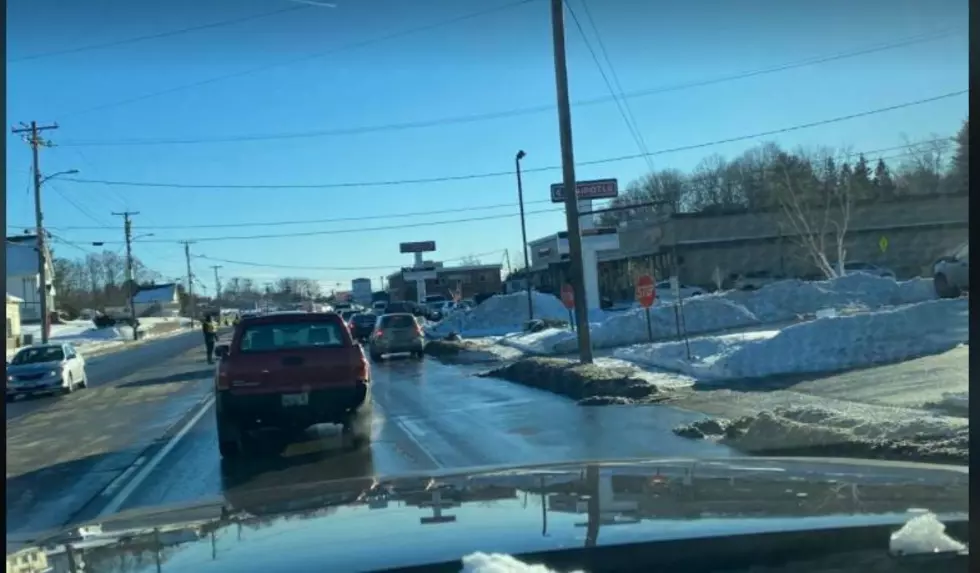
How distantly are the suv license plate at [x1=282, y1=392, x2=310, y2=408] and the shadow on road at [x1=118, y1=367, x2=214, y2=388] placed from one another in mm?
15785

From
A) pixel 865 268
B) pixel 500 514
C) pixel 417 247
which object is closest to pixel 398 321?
pixel 865 268

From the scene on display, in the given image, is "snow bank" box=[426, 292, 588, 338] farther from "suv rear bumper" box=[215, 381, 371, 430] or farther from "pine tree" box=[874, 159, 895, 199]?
"suv rear bumper" box=[215, 381, 371, 430]

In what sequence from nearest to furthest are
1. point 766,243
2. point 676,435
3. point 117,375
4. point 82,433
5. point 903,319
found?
point 676,435
point 82,433
point 903,319
point 117,375
point 766,243

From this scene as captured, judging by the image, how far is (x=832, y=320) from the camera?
2142cm

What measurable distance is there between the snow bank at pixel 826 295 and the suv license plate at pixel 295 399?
26.9m

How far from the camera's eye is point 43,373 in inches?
1083

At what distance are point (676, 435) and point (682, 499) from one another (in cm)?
782

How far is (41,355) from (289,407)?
19.1 m

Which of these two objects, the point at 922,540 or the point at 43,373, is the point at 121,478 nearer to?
the point at 922,540

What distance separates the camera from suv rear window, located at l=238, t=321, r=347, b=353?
43.3ft

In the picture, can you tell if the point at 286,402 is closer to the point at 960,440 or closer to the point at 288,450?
the point at 288,450

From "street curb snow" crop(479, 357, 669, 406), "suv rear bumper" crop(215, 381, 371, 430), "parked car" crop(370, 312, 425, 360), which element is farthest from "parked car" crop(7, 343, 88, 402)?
"suv rear bumper" crop(215, 381, 371, 430)

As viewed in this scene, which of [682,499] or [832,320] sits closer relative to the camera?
[682,499]

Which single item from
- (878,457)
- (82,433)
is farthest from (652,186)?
(878,457)
